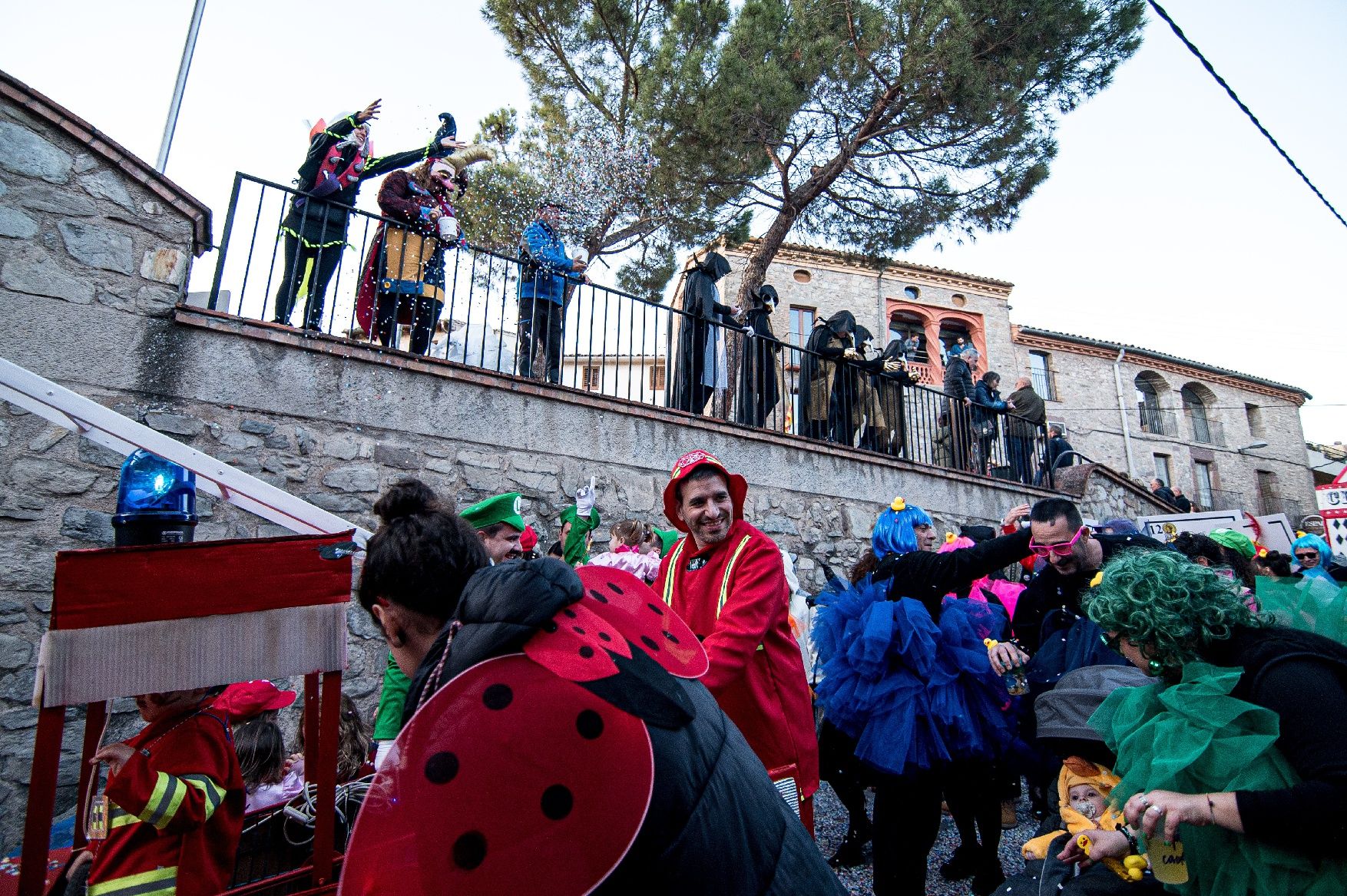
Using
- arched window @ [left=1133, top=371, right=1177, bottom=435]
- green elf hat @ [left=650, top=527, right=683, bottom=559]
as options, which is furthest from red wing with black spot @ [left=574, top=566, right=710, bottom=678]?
arched window @ [left=1133, top=371, right=1177, bottom=435]

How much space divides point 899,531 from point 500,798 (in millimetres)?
3142

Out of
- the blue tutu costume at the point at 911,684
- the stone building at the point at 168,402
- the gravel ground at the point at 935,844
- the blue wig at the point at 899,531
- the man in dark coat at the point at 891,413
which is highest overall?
the man in dark coat at the point at 891,413

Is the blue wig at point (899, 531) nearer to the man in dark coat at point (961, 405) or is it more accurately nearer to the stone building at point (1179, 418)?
the man in dark coat at point (961, 405)

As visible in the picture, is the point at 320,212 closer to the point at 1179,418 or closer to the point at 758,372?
the point at 758,372

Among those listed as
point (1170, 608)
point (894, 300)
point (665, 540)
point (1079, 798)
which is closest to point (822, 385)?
point (665, 540)

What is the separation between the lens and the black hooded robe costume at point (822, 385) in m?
9.40

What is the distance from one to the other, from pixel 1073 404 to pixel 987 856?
2660cm

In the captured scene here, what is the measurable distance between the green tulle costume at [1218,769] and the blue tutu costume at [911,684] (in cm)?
130

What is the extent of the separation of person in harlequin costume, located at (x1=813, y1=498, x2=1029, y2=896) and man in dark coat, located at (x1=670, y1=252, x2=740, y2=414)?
14.8 ft

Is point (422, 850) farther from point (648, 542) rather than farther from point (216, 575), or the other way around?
point (648, 542)

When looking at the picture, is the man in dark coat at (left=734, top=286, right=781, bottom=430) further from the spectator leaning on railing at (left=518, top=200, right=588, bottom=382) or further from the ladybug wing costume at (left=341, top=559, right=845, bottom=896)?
the ladybug wing costume at (left=341, top=559, right=845, bottom=896)

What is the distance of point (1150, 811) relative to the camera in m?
1.63

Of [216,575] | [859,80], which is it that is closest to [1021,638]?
[216,575]

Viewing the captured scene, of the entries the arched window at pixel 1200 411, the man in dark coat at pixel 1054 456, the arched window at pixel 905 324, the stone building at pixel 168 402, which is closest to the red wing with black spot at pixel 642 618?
the stone building at pixel 168 402
